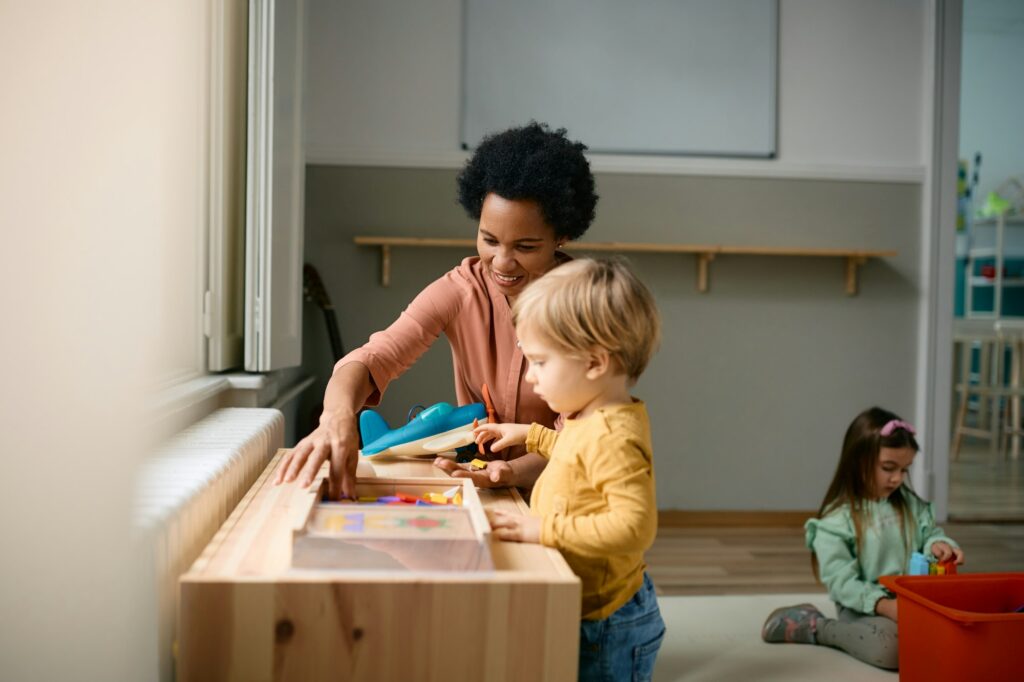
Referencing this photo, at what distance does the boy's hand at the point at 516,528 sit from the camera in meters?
1.04

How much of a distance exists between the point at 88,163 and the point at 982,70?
6958 mm

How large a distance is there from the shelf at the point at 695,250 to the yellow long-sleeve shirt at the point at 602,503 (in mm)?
2412

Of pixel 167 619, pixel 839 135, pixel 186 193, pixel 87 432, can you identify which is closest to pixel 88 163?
pixel 87 432

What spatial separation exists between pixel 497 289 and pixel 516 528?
649 mm

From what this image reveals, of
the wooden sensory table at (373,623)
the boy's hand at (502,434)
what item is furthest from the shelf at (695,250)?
the wooden sensory table at (373,623)

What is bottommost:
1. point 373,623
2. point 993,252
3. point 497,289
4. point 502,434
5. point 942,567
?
point 942,567

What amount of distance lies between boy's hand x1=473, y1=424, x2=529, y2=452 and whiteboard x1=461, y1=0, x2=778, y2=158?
235 centimetres

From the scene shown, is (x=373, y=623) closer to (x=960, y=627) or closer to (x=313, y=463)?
(x=313, y=463)

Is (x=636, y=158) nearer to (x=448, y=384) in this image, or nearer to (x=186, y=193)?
(x=448, y=384)

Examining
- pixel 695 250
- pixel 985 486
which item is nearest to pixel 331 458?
pixel 695 250

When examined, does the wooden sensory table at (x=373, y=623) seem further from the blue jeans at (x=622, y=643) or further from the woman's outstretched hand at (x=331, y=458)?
the woman's outstretched hand at (x=331, y=458)

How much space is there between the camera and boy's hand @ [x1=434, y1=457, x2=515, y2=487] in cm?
135

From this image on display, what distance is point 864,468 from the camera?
2.42 metres

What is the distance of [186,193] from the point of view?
2.01 meters
